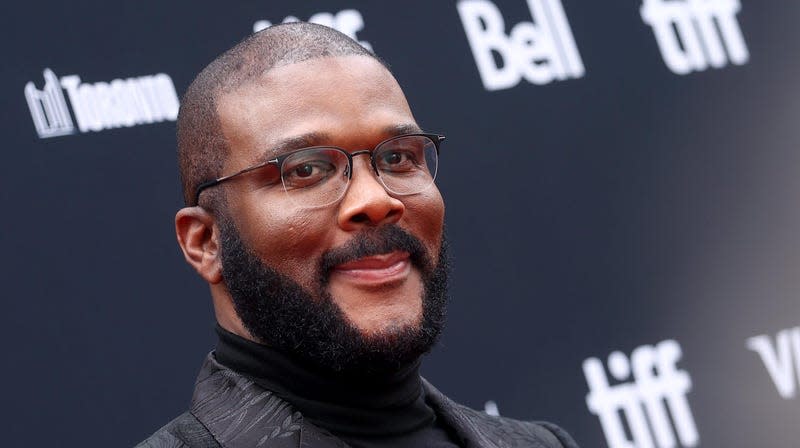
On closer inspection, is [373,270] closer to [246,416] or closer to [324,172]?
[324,172]

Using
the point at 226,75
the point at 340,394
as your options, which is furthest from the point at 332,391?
the point at 226,75

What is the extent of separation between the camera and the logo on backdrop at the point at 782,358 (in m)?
2.63

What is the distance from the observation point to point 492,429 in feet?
5.77

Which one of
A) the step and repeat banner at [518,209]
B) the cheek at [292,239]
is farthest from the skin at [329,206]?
the step and repeat banner at [518,209]

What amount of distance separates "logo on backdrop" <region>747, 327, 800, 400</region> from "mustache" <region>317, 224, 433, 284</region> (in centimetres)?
151

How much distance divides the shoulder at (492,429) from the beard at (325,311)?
0.67 ft

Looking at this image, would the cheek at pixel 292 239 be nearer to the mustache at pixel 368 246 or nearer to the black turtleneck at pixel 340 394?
the mustache at pixel 368 246

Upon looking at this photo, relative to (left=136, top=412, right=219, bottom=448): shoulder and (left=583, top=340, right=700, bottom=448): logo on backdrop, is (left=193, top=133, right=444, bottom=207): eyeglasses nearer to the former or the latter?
(left=136, top=412, right=219, bottom=448): shoulder

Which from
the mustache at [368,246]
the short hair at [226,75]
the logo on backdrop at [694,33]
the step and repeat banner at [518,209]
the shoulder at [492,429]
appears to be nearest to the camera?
the mustache at [368,246]

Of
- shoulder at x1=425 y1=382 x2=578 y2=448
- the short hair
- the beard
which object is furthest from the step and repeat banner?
the beard

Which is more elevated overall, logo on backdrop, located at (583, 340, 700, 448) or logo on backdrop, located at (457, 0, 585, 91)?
logo on backdrop, located at (457, 0, 585, 91)

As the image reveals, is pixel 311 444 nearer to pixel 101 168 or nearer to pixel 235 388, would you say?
Answer: pixel 235 388

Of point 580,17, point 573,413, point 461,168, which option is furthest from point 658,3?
point 573,413

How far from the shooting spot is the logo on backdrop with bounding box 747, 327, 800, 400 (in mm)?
2629
